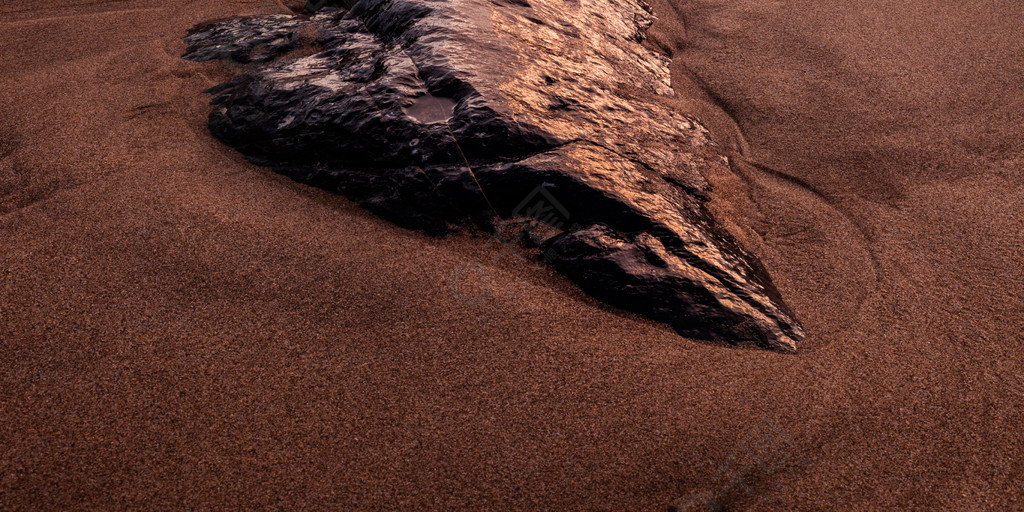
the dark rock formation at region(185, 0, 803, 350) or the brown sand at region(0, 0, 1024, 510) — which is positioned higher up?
the dark rock formation at region(185, 0, 803, 350)

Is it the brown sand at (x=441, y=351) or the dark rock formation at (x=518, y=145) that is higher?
the dark rock formation at (x=518, y=145)

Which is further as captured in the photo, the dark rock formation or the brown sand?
the dark rock formation

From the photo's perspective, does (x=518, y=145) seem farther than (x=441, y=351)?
Yes

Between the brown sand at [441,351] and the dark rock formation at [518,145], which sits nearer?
the brown sand at [441,351]

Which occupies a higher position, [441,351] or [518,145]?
[518,145]

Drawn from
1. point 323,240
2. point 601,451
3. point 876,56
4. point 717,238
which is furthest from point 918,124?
point 323,240
